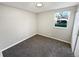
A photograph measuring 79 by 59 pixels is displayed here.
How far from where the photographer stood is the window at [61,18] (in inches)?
130

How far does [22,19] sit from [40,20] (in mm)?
1428

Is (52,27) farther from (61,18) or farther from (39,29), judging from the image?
(39,29)

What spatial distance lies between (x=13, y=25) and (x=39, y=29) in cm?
213

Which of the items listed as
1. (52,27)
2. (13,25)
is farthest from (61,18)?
(13,25)

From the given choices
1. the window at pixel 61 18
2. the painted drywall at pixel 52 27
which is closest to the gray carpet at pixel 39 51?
the painted drywall at pixel 52 27

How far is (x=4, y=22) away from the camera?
2.61 metres

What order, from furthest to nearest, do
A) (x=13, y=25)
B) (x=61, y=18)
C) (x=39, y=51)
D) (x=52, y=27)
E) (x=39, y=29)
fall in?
(x=39, y=29), (x=52, y=27), (x=61, y=18), (x=13, y=25), (x=39, y=51)

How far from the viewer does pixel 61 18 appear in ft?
11.6

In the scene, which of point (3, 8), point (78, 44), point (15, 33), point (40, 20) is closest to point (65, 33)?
point (78, 44)

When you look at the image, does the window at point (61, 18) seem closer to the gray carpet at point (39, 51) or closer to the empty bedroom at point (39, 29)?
the empty bedroom at point (39, 29)

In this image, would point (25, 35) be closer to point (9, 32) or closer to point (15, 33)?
point (15, 33)

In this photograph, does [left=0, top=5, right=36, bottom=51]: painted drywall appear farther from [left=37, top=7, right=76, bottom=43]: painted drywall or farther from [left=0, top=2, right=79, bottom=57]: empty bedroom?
[left=37, top=7, right=76, bottom=43]: painted drywall

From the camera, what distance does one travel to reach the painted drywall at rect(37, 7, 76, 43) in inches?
123

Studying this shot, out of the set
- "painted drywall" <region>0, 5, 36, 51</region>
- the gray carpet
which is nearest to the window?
the gray carpet
